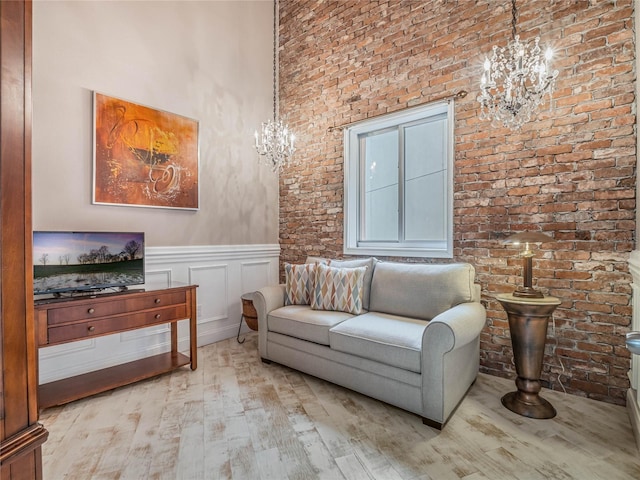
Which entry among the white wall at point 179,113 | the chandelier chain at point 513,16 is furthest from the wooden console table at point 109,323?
the chandelier chain at point 513,16

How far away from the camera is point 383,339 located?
7.52ft

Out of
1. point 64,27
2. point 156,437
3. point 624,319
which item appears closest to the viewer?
point 156,437

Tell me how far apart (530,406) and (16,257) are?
108 inches

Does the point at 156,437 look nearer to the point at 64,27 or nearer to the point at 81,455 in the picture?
the point at 81,455

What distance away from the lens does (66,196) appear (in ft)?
8.89

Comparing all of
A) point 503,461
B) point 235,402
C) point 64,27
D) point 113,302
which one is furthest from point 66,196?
point 503,461

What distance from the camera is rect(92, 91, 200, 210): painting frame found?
2.88m

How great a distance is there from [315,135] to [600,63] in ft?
8.85

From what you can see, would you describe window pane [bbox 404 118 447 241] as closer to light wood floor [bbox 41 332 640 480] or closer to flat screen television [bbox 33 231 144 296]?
light wood floor [bbox 41 332 640 480]

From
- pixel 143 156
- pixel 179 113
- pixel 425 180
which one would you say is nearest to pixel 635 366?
pixel 425 180

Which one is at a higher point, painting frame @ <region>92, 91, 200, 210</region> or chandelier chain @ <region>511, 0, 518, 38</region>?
chandelier chain @ <region>511, 0, 518, 38</region>

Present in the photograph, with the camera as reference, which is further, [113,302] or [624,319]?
[113,302]

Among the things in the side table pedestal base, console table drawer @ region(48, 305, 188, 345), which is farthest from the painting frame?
the side table pedestal base

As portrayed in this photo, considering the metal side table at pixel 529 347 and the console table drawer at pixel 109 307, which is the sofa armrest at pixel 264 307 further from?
the metal side table at pixel 529 347
